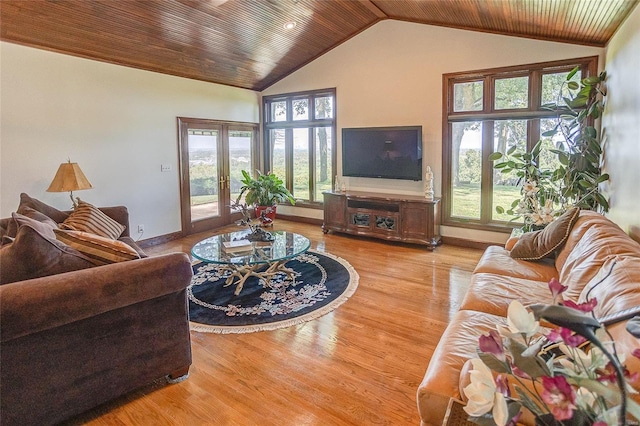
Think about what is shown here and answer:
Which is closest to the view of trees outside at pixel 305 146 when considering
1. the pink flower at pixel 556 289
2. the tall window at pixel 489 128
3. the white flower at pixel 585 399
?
the tall window at pixel 489 128

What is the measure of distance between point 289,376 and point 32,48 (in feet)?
15.4

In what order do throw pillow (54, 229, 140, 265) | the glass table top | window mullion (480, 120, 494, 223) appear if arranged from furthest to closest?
window mullion (480, 120, 494, 223) → the glass table top → throw pillow (54, 229, 140, 265)

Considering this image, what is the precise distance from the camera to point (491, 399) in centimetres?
75

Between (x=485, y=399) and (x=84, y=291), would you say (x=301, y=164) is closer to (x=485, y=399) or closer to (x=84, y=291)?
(x=84, y=291)

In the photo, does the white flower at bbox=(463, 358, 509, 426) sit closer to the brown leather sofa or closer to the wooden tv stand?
the brown leather sofa

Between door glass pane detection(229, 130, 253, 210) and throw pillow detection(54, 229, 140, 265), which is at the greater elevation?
door glass pane detection(229, 130, 253, 210)

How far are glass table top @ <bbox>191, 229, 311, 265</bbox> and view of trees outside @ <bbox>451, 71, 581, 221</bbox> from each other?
2795 millimetres

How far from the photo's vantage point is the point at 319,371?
259 cm

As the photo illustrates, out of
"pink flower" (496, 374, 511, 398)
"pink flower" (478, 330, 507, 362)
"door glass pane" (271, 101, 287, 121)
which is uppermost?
"door glass pane" (271, 101, 287, 121)

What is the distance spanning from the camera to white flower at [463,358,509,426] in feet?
2.40

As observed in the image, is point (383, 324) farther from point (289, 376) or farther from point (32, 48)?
point (32, 48)

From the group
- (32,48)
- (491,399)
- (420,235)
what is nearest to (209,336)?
(491,399)

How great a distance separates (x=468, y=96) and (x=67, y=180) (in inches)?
208

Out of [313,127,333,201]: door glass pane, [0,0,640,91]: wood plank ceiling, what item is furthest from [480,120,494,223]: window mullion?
[313,127,333,201]: door glass pane
